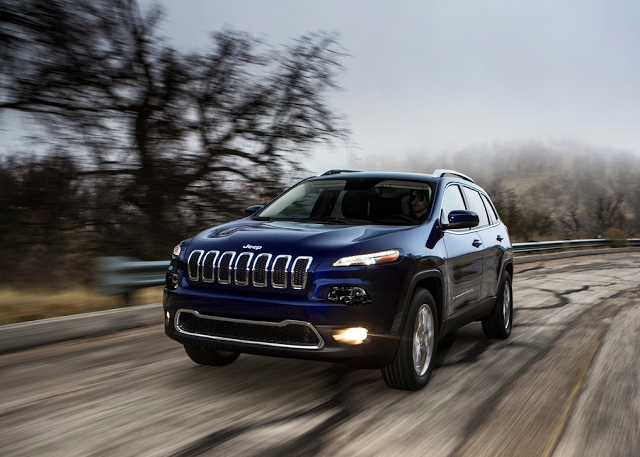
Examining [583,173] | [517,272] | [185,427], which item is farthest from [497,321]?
[583,173]

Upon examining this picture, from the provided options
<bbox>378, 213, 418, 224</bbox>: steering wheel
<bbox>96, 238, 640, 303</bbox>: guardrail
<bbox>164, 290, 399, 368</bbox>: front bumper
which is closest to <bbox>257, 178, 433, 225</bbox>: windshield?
<bbox>378, 213, 418, 224</bbox>: steering wheel

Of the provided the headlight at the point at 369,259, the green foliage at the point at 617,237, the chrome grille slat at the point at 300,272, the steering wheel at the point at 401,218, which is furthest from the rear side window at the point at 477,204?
the green foliage at the point at 617,237

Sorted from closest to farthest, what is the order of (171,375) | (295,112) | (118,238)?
(171,375) → (118,238) → (295,112)

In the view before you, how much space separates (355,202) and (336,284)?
64.1 inches

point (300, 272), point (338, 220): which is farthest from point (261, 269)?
point (338, 220)

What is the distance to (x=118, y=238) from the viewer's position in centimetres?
1126

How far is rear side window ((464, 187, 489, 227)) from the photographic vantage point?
7.06 meters

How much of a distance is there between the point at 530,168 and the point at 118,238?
12956 cm

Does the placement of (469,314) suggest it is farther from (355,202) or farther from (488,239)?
(355,202)

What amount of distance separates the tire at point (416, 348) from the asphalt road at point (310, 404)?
122 millimetres

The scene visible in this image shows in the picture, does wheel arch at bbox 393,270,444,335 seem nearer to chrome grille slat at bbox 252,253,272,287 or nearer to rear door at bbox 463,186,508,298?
chrome grille slat at bbox 252,253,272,287

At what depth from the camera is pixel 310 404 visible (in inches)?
187

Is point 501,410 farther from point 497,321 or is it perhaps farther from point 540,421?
point 497,321

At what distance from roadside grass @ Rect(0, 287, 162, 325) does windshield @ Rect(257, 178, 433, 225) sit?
122 inches
